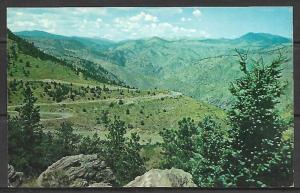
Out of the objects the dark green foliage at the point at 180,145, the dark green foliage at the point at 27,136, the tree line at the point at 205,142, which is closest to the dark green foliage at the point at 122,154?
the tree line at the point at 205,142

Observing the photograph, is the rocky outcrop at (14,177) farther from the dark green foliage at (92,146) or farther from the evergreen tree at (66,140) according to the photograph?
the dark green foliage at (92,146)

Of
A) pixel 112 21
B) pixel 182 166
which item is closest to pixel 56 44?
pixel 112 21

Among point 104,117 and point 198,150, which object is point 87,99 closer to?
point 104,117

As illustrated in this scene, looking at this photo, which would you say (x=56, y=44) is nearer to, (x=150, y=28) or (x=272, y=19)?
(x=150, y=28)

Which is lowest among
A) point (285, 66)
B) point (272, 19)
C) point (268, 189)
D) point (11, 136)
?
point (268, 189)

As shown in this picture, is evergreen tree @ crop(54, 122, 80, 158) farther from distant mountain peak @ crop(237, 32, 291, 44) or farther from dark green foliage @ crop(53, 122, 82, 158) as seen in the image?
distant mountain peak @ crop(237, 32, 291, 44)
